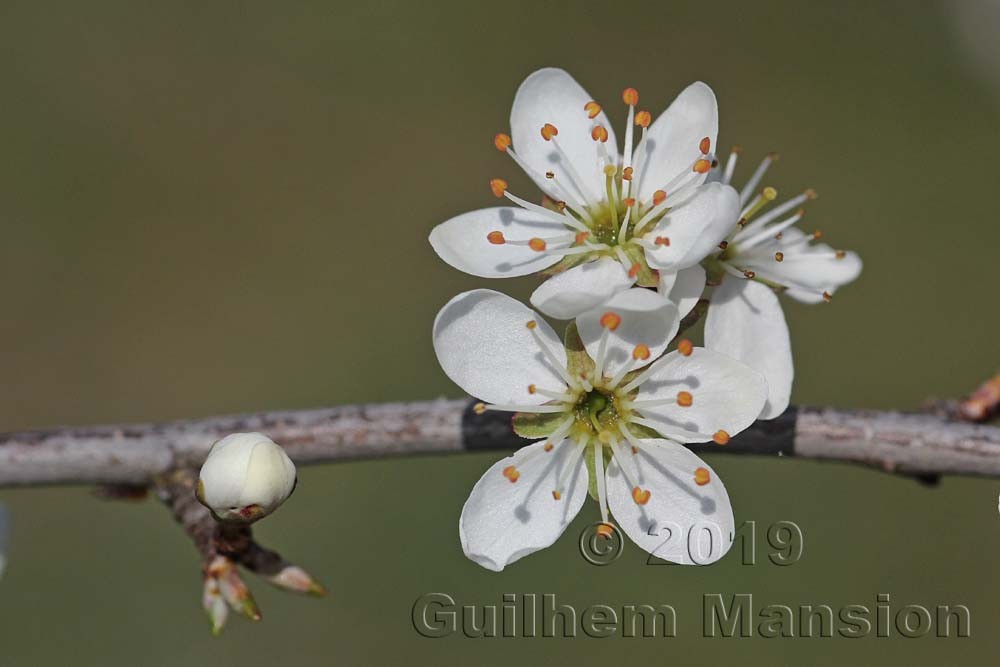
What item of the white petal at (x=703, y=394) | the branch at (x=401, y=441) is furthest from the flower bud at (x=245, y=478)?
the white petal at (x=703, y=394)

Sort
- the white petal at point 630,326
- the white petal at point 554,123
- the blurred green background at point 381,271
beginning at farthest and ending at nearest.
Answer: the blurred green background at point 381,271
the white petal at point 554,123
the white petal at point 630,326

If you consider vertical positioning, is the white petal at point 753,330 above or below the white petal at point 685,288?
below

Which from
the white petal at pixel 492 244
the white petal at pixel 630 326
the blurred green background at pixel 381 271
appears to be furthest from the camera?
the blurred green background at pixel 381 271

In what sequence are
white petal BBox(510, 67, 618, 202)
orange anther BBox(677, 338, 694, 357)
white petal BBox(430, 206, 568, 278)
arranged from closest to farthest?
orange anther BBox(677, 338, 694, 357) < white petal BBox(430, 206, 568, 278) < white petal BBox(510, 67, 618, 202)

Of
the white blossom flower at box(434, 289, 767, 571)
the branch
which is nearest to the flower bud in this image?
the branch

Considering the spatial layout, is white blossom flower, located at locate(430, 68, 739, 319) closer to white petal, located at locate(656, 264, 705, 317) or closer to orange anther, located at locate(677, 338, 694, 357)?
white petal, located at locate(656, 264, 705, 317)

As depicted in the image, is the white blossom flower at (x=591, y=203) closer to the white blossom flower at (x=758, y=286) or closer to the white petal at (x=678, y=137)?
the white petal at (x=678, y=137)
